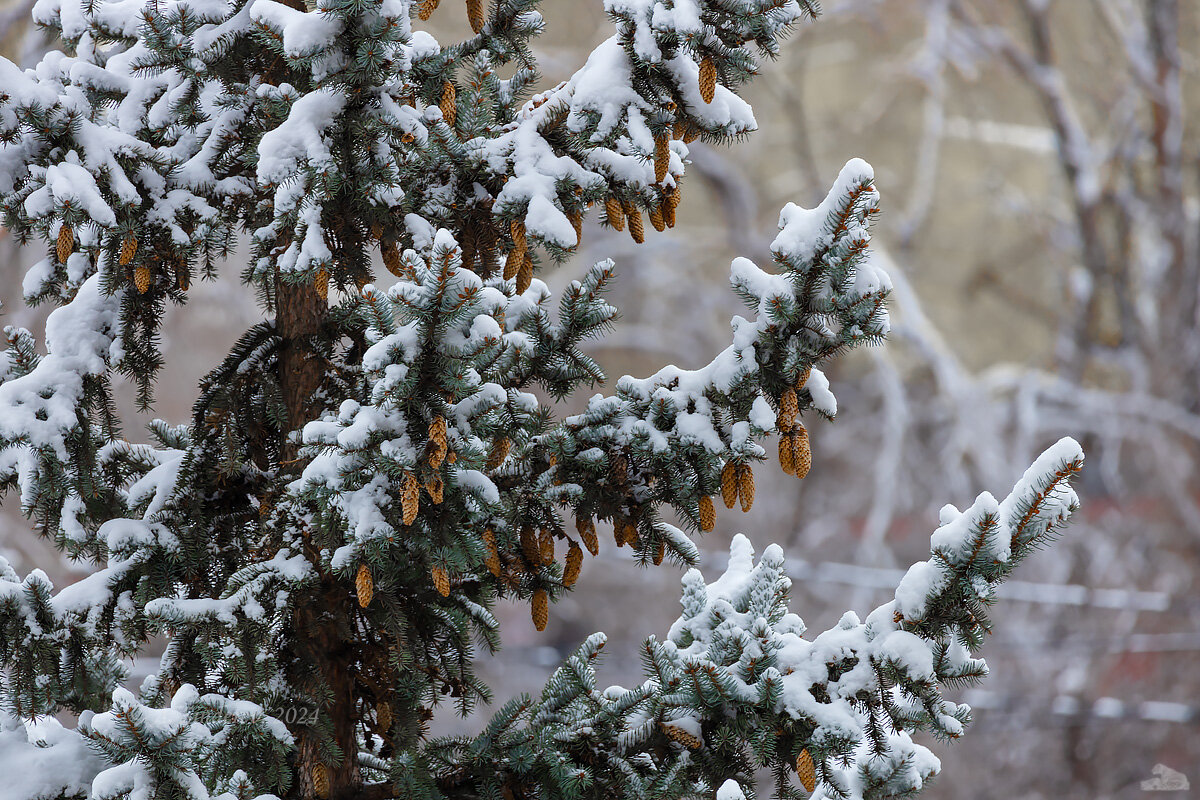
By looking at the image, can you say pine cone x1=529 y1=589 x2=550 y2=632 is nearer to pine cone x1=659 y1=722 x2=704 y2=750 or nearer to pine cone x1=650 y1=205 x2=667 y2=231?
pine cone x1=659 y1=722 x2=704 y2=750

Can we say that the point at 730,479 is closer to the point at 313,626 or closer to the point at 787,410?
the point at 787,410

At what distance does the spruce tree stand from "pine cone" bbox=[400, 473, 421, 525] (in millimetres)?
38

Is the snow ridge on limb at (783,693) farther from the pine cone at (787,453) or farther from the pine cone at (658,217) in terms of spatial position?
the pine cone at (658,217)

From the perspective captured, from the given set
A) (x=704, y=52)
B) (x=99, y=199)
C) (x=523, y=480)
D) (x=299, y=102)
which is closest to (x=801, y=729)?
(x=523, y=480)

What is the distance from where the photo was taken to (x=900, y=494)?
470 inches

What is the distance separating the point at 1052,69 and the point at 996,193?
140 centimetres

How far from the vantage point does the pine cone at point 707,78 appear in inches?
75.1

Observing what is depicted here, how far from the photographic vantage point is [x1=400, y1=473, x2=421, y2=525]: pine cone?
173 cm

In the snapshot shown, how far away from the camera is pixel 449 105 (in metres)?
2.32

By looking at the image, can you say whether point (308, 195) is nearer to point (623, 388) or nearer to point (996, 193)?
point (623, 388)

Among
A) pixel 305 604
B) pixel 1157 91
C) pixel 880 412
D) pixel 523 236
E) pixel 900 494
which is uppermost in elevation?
pixel 1157 91

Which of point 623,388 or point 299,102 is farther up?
point 299,102

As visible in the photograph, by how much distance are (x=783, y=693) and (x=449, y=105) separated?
1477mm

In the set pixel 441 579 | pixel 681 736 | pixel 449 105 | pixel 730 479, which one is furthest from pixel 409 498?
pixel 449 105
